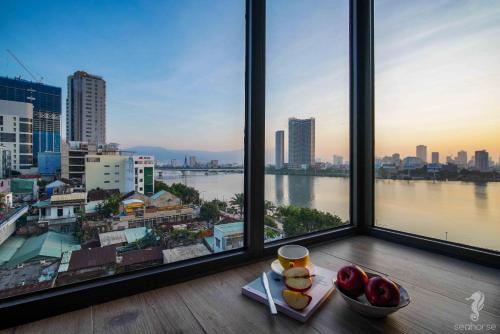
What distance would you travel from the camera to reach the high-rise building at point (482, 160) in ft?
4.11

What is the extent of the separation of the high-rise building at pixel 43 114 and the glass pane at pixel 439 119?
1.77m

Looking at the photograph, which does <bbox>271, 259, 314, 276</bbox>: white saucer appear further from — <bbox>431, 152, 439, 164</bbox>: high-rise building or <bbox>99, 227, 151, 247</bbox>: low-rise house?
<bbox>431, 152, 439, 164</bbox>: high-rise building

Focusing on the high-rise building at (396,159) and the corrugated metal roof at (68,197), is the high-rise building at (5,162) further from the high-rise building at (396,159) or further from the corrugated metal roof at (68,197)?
the high-rise building at (396,159)

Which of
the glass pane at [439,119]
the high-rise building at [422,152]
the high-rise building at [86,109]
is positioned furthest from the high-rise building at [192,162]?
the high-rise building at [422,152]

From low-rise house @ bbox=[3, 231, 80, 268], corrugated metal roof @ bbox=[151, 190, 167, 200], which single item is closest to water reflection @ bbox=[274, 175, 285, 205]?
corrugated metal roof @ bbox=[151, 190, 167, 200]

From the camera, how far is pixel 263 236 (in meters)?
1.20

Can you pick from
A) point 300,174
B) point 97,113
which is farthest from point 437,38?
point 97,113

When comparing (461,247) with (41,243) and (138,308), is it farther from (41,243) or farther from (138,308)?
(41,243)

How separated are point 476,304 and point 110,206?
1.36 m

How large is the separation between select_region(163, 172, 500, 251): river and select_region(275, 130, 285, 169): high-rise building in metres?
0.08

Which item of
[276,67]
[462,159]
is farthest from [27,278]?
[462,159]

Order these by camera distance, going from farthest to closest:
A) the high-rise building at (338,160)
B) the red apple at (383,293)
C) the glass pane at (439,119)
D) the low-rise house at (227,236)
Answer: the high-rise building at (338,160) → the glass pane at (439,119) → the low-rise house at (227,236) → the red apple at (383,293)

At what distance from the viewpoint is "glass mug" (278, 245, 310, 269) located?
876mm

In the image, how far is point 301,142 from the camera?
4.93ft
